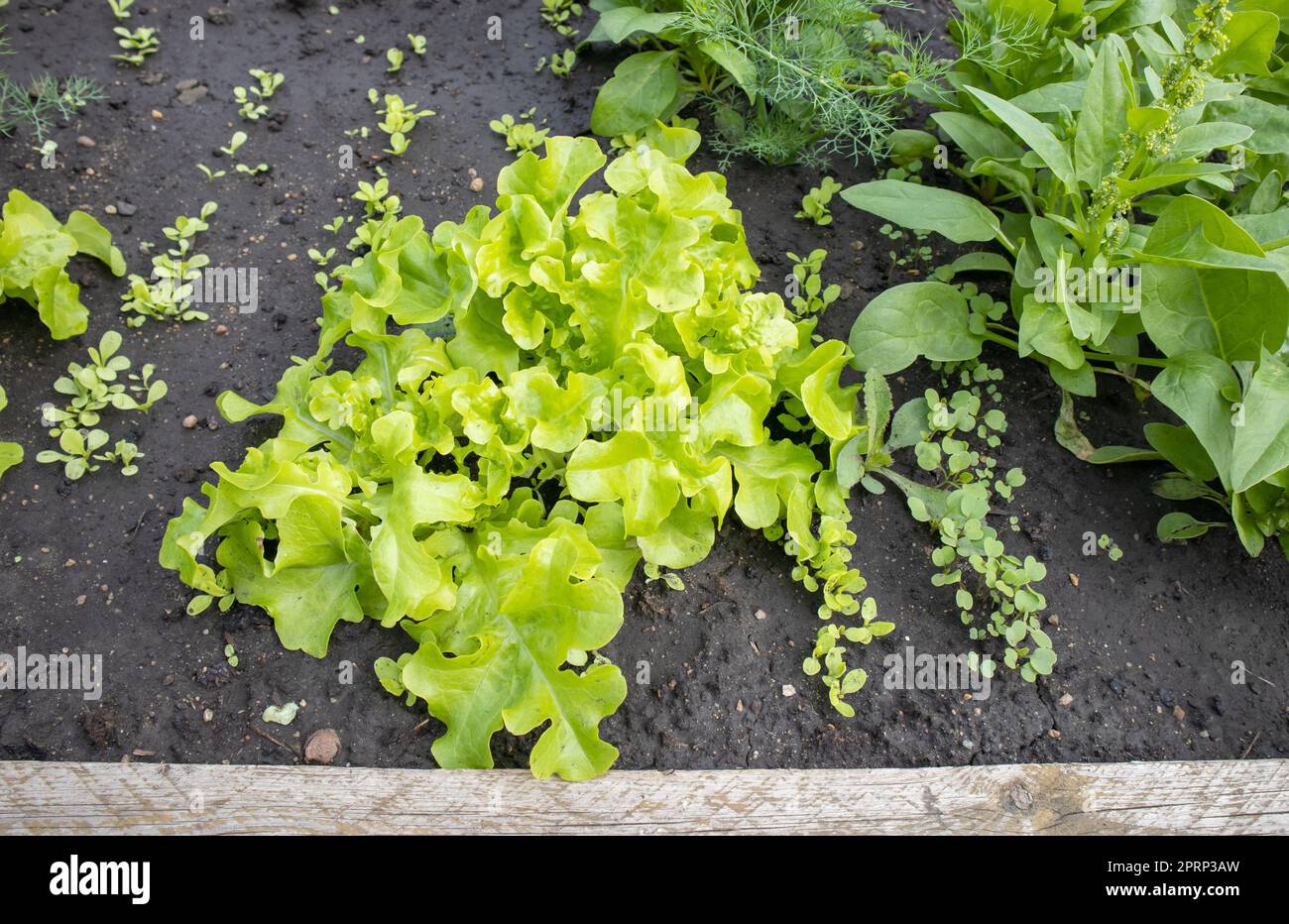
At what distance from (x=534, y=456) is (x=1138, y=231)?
1.57 metres

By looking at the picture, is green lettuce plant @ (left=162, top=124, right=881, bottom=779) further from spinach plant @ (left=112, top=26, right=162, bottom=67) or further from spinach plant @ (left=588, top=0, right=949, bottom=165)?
spinach plant @ (left=112, top=26, right=162, bottom=67)

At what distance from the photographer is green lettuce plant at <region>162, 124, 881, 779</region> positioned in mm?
1880

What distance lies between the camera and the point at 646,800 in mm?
1771

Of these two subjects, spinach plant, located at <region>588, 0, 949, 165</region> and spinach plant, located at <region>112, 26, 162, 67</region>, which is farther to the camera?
spinach plant, located at <region>112, 26, 162, 67</region>

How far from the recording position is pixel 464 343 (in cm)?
218

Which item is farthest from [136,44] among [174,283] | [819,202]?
[819,202]

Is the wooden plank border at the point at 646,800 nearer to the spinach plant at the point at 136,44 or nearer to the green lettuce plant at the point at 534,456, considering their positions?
the green lettuce plant at the point at 534,456

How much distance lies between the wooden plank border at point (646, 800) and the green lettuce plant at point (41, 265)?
1.20 meters

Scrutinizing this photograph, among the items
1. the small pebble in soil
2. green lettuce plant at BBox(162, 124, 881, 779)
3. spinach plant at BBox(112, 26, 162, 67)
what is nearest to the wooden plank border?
green lettuce plant at BBox(162, 124, 881, 779)

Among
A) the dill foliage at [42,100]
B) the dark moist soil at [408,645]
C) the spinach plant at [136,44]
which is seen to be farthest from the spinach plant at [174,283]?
the spinach plant at [136,44]

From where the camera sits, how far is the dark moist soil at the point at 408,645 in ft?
6.72

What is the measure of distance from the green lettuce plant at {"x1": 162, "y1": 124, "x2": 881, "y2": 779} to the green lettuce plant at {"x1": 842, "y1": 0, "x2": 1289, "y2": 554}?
16.6 inches

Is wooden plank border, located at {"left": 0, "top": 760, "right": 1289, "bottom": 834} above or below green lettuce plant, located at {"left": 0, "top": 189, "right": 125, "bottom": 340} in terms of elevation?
below

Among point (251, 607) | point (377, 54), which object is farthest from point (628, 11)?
point (251, 607)
